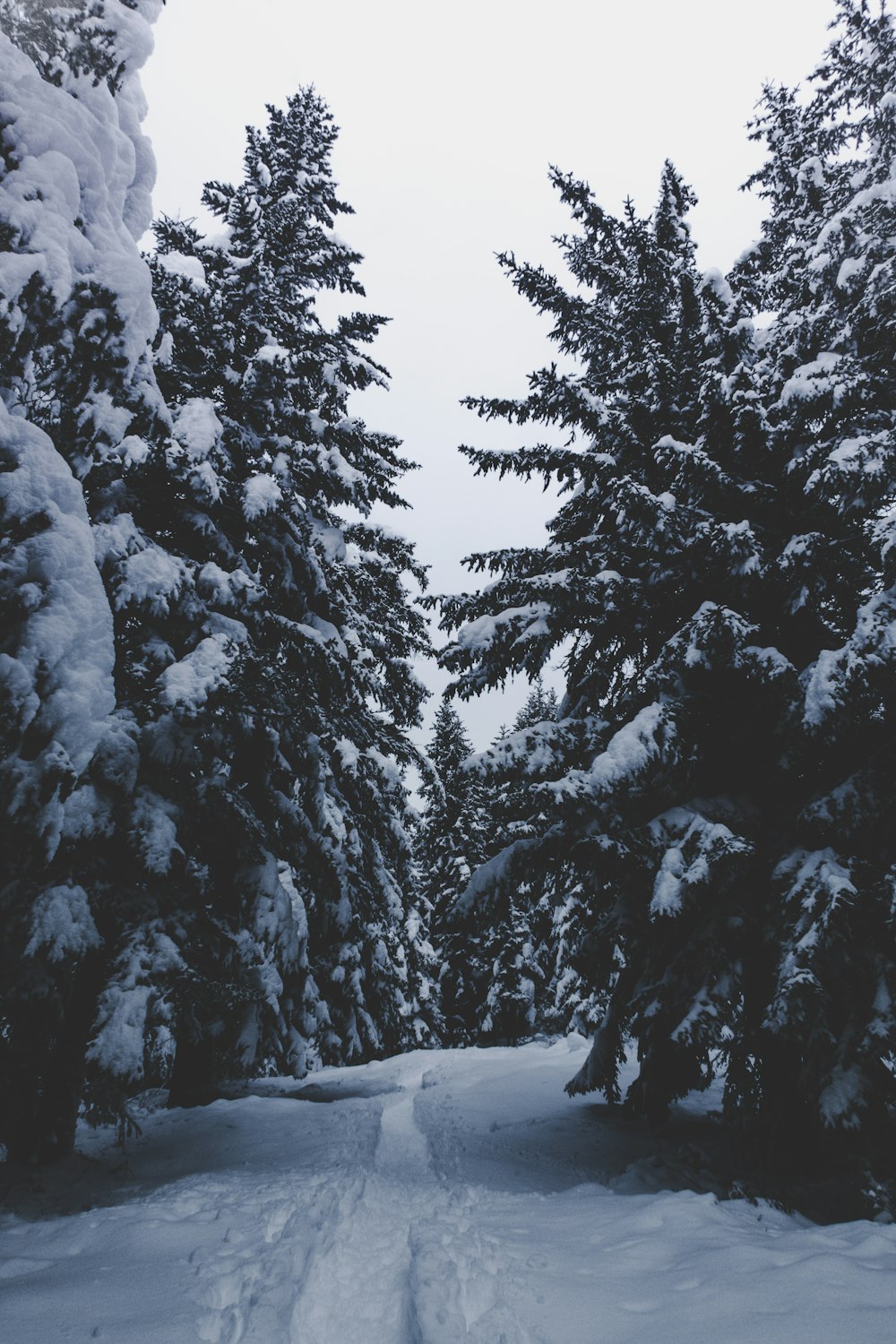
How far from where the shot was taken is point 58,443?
5.96 meters

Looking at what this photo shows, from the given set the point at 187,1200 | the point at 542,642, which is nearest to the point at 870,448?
the point at 542,642

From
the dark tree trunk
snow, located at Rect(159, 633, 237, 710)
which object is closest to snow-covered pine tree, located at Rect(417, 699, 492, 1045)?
the dark tree trunk

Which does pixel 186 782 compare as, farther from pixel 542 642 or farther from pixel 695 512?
pixel 695 512

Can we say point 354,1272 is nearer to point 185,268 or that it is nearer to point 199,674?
point 199,674

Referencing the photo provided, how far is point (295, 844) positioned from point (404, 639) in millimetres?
6676

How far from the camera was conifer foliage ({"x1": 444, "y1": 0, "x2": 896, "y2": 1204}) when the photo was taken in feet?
19.2

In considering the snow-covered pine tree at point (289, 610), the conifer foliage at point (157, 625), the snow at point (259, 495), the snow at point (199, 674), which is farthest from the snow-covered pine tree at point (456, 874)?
the snow at point (199, 674)

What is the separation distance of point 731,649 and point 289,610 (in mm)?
6655

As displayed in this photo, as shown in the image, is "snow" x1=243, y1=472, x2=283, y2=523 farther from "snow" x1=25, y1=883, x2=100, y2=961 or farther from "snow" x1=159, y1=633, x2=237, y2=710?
"snow" x1=25, y1=883, x2=100, y2=961

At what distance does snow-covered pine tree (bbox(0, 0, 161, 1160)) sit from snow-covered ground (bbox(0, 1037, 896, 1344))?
1709mm

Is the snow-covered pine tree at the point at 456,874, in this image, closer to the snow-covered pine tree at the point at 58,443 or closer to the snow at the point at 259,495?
the snow at the point at 259,495

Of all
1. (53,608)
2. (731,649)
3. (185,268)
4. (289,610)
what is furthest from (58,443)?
(731,649)

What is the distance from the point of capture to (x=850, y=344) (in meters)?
8.66

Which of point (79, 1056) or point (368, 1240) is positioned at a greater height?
point (79, 1056)
